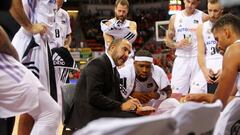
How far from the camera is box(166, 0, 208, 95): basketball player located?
6.40m

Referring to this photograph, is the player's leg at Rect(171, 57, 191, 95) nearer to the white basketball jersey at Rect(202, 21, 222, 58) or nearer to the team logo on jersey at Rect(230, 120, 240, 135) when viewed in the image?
the white basketball jersey at Rect(202, 21, 222, 58)

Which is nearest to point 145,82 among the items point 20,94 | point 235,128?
point 235,128

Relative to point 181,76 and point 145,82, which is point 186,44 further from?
point 145,82

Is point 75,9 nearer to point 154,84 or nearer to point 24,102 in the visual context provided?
point 154,84

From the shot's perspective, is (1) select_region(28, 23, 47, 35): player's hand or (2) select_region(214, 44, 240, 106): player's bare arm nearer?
(2) select_region(214, 44, 240, 106): player's bare arm

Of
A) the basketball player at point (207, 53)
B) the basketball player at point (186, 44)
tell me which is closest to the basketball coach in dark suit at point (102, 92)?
the basketball player at point (207, 53)

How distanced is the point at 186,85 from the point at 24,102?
3.68 m

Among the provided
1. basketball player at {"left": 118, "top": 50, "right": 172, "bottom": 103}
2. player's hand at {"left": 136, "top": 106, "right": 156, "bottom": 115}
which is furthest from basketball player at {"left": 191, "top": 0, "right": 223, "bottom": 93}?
player's hand at {"left": 136, "top": 106, "right": 156, "bottom": 115}

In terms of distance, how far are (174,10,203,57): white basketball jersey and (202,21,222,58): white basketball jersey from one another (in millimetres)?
444

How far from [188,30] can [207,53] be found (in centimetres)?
71

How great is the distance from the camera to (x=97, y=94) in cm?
Answer: 412

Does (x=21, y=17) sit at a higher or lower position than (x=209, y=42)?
higher

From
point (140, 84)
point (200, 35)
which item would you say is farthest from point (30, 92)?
point (200, 35)

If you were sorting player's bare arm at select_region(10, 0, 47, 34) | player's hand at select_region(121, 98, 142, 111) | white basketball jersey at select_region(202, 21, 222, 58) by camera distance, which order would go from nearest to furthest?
1. player's bare arm at select_region(10, 0, 47, 34)
2. player's hand at select_region(121, 98, 142, 111)
3. white basketball jersey at select_region(202, 21, 222, 58)
